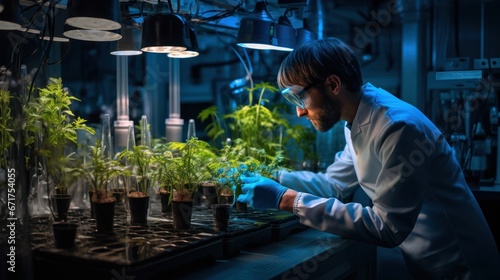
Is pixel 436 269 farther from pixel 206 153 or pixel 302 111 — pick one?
pixel 206 153

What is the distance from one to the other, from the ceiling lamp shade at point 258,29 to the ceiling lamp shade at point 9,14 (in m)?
0.83

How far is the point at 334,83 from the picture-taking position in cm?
162

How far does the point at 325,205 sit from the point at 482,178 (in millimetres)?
1807

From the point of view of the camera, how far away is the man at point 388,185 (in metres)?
1.44

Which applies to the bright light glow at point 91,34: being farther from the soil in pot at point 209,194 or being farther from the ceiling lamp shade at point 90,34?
the soil in pot at point 209,194

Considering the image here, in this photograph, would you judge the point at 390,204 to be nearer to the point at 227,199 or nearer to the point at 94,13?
the point at 227,199

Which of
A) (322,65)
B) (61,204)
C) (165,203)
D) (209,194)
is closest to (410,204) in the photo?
(322,65)

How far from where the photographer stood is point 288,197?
1.59 metres

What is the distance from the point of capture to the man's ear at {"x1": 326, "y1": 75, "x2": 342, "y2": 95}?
5.29ft

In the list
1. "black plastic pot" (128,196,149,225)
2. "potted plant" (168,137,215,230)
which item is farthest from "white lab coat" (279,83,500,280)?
"black plastic pot" (128,196,149,225)

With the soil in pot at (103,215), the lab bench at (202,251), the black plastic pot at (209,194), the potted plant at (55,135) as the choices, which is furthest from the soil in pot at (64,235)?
the black plastic pot at (209,194)

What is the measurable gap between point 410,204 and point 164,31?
0.96 meters

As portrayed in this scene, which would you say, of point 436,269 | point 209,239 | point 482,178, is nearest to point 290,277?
point 209,239

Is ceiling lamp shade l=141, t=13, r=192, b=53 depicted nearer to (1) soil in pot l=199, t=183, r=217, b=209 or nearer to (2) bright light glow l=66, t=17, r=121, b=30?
(2) bright light glow l=66, t=17, r=121, b=30
